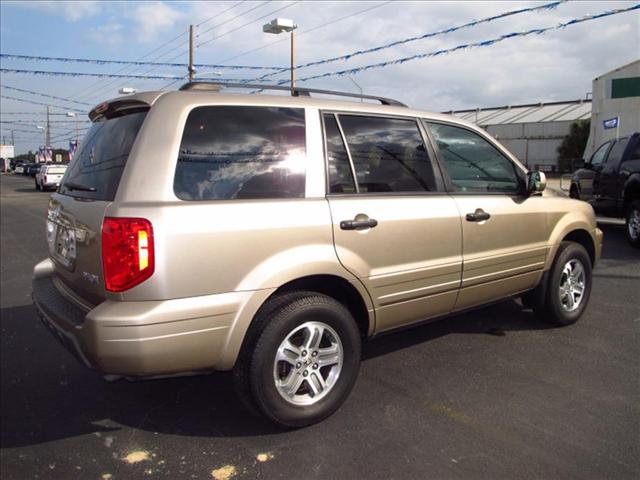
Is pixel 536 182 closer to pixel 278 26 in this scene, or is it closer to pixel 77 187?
pixel 77 187

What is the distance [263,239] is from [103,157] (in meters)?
1.07

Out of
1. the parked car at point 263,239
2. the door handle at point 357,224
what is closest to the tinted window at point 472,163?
the parked car at point 263,239

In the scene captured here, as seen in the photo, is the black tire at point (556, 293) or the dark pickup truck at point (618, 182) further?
the dark pickup truck at point (618, 182)

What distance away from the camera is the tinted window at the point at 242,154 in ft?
8.95

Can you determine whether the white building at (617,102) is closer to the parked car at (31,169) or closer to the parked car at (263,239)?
the parked car at (263,239)

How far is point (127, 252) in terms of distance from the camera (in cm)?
252

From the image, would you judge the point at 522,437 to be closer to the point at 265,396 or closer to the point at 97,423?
the point at 265,396

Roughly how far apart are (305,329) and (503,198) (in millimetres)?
1992

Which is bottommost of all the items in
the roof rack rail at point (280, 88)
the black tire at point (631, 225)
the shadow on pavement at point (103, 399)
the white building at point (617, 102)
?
the shadow on pavement at point (103, 399)

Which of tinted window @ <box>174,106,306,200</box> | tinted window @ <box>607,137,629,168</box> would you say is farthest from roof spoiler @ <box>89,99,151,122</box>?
tinted window @ <box>607,137,629,168</box>

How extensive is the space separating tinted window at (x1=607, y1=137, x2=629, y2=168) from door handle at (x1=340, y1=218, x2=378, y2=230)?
7993 millimetres

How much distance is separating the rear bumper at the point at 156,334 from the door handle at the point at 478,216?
5.76 feet

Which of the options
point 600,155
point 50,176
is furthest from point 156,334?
point 50,176

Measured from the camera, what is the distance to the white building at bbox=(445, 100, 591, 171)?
44.3m
